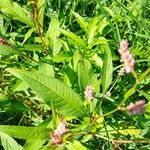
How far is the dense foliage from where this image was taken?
136 centimetres

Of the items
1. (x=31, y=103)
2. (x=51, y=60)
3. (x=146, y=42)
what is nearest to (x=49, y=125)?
(x=51, y=60)

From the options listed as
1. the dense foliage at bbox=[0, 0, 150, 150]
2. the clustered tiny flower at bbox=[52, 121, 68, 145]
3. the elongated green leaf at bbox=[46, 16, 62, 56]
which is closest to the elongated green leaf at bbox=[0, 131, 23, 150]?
the dense foliage at bbox=[0, 0, 150, 150]

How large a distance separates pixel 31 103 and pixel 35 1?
0.61 meters

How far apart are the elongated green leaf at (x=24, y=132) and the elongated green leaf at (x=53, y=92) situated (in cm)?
14

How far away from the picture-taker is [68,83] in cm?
181

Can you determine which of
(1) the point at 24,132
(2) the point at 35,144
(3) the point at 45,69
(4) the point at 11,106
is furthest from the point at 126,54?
(4) the point at 11,106

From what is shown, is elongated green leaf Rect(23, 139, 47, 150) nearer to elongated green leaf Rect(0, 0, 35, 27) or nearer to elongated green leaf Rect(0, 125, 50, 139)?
elongated green leaf Rect(0, 125, 50, 139)

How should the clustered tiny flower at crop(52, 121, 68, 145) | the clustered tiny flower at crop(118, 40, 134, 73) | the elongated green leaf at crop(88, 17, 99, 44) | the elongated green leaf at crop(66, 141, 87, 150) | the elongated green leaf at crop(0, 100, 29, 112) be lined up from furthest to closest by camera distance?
the elongated green leaf at crop(88, 17, 99, 44) < the elongated green leaf at crop(0, 100, 29, 112) < the elongated green leaf at crop(66, 141, 87, 150) < the clustered tiny flower at crop(52, 121, 68, 145) < the clustered tiny flower at crop(118, 40, 134, 73)

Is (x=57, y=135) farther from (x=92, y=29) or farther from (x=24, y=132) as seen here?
(x=92, y=29)

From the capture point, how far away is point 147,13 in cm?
251

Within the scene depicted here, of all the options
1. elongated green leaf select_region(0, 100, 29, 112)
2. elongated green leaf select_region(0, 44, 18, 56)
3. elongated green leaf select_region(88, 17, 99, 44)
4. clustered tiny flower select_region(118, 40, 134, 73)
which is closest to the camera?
clustered tiny flower select_region(118, 40, 134, 73)

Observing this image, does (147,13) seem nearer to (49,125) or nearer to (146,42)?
(146,42)

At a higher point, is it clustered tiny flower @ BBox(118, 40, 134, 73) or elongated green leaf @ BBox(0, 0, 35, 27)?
elongated green leaf @ BBox(0, 0, 35, 27)

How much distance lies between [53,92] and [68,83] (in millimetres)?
531
